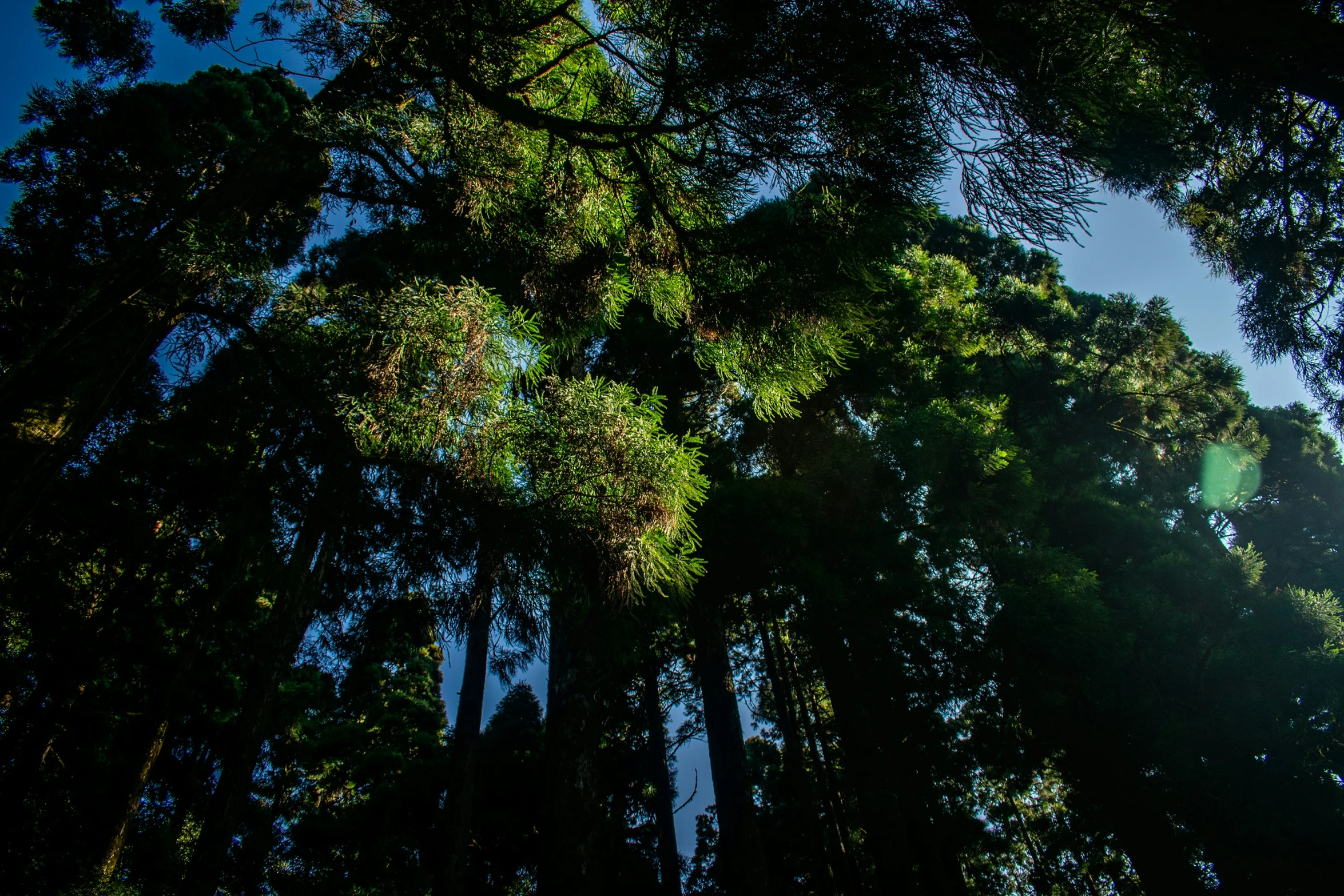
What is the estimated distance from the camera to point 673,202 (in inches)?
173

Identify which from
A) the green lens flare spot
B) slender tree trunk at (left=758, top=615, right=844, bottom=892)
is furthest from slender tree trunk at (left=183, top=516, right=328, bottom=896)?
the green lens flare spot

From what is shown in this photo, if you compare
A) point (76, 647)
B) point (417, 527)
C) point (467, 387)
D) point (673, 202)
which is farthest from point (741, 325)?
point (76, 647)

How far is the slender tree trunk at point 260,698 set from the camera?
13.5ft

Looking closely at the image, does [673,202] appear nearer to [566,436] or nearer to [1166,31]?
[566,436]

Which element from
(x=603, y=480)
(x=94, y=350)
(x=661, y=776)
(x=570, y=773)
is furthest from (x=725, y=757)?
(x=94, y=350)

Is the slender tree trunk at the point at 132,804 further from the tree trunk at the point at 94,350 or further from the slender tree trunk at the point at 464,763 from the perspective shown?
the tree trunk at the point at 94,350

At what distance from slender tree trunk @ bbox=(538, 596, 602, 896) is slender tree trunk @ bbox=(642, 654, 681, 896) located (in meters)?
4.11

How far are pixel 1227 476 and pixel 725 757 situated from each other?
1470 cm

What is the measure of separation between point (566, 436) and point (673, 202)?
2.28 meters

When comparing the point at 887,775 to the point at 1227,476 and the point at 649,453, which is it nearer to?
the point at 649,453

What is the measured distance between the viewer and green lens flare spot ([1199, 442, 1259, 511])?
12484mm

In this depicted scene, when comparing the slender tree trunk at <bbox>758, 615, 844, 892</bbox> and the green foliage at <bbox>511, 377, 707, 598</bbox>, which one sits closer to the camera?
the green foliage at <bbox>511, 377, 707, 598</bbox>

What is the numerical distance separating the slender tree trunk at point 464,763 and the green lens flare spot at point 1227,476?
16580 millimetres

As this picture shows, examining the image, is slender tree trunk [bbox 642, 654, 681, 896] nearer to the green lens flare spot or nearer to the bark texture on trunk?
the bark texture on trunk
